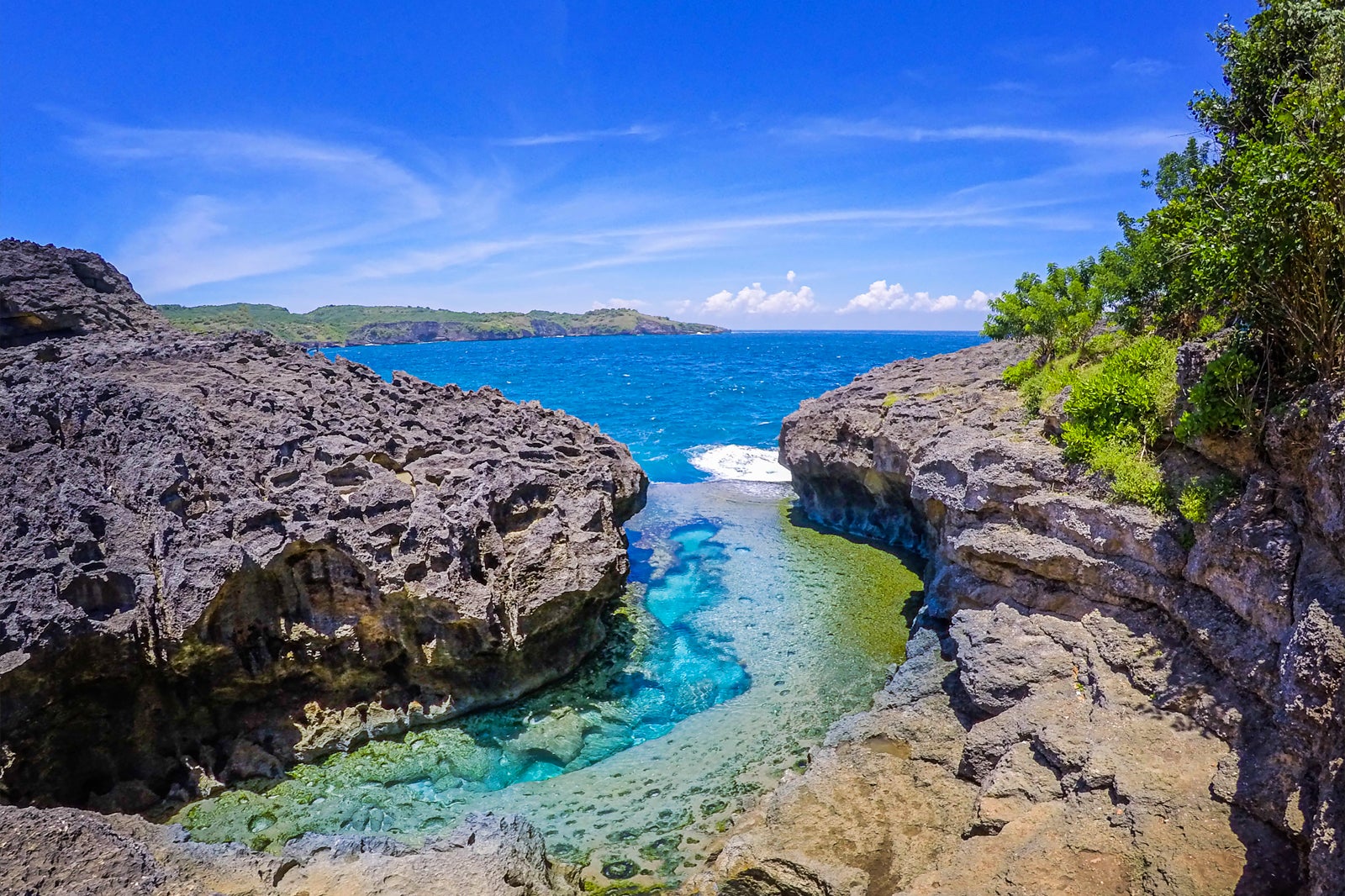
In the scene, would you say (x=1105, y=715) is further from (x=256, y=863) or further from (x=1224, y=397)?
(x=256, y=863)

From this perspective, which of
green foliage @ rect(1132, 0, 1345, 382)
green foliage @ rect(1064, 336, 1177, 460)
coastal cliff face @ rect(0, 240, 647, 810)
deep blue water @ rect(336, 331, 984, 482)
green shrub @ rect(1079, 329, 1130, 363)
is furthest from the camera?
deep blue water @ rect(336, 331, 984, 482)

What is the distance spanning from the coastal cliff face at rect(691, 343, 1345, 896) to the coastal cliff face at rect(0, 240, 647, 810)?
27.4ft

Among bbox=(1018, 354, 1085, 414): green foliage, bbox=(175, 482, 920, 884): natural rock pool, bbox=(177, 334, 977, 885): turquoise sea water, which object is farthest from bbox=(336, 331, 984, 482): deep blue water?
bbox=(1018, 354, 1085, 414): green foliage

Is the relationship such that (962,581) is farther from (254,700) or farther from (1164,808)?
(254,700)

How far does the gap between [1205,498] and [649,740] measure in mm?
12565

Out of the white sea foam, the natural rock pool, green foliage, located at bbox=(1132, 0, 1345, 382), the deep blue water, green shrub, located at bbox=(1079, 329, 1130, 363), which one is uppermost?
green foliage, located at bbox=(1132, 0, 1345, 382)

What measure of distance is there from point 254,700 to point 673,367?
110 m

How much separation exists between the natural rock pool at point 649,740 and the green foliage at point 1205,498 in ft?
27.6

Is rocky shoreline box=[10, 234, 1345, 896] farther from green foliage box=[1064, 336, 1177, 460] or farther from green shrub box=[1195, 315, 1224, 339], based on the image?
green shrub box=[1195, 315, 1224, 339]

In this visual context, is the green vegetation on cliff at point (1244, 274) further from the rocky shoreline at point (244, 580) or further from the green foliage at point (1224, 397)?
the rocky shoreline at point (244, 580)

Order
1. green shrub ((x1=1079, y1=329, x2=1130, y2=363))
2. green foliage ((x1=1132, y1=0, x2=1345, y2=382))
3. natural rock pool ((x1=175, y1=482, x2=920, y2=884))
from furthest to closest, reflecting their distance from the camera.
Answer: green shrub ((x1=1079, y1=329, x2=1130, y2=363)), natural rock pool ((x1=175, y1=482, x2=920, y2=884)), green foliage ((x1=1132, y1=0, x2=1345, y2=382))

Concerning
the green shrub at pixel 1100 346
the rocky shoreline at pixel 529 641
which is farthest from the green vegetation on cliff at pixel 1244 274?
the green shrub at pixel 1100 346

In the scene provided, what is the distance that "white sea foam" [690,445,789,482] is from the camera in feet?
138

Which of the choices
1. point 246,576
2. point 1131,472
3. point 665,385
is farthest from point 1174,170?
point 665,385
